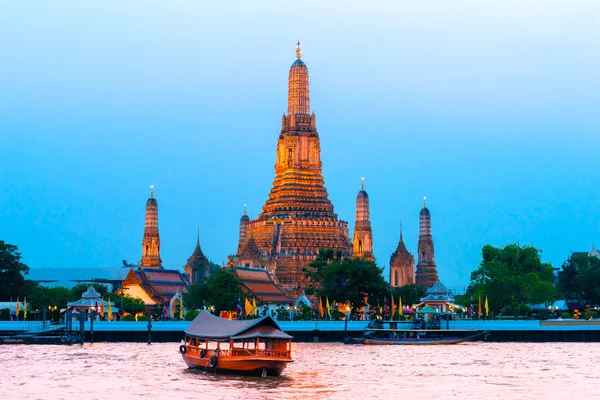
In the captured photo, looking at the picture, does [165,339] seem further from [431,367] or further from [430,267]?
[430,267]

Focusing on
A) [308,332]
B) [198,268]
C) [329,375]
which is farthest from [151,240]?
[329,375]

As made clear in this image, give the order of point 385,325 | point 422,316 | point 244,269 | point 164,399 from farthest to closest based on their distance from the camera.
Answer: point 244,269 < point 422,316 < point 385,325 < point 164,399

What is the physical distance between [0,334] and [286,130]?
61.0m

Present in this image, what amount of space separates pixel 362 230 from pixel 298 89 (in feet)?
62.1

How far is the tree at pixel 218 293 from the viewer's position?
104 m

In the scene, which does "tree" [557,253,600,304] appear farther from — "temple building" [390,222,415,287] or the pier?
"temple building" [390,222,415,287]

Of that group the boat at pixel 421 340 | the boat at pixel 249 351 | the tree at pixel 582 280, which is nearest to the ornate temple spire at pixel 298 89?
the tree at pixel 582 280

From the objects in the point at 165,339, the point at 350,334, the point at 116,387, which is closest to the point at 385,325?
the point at 350,334

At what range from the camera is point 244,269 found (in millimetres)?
120375

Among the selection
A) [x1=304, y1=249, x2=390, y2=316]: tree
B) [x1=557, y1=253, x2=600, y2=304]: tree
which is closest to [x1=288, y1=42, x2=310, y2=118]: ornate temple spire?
[x1=557, y1=253, x2=600, y2=304]: tree

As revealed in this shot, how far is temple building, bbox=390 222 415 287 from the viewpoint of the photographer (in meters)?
153

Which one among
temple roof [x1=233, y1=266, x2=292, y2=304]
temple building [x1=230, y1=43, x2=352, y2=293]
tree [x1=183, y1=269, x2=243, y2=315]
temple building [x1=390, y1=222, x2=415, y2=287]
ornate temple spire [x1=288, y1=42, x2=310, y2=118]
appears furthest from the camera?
temple building [x1=390, y1=222, x2=415, y2=287]

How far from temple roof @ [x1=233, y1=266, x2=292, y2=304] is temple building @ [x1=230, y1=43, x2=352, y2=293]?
11.5m

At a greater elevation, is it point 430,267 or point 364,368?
point 430,267
